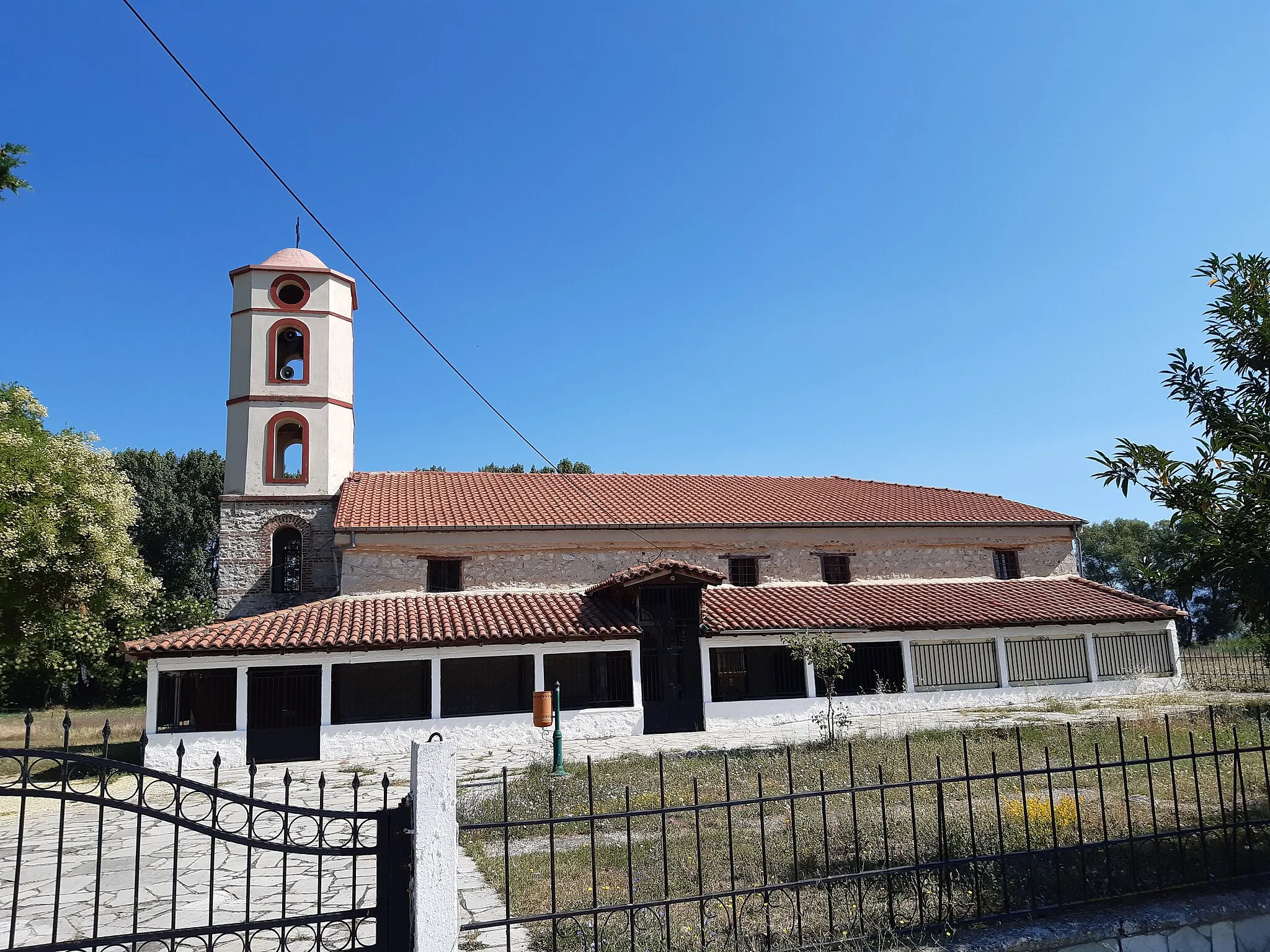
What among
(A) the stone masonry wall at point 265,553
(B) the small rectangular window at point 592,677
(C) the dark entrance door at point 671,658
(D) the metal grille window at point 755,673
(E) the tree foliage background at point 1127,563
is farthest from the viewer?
(E) the tree foliage background at point 1127,563

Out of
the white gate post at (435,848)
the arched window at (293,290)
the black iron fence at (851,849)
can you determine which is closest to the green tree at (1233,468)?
the black iron fence at (851,849)

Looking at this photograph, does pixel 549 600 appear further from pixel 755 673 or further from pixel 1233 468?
pixel 1233 468

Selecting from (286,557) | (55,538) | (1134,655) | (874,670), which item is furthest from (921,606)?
(55,538)

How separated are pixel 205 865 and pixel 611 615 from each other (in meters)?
12.3

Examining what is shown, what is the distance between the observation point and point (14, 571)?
19297mm

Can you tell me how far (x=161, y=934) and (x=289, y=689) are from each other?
14.7m

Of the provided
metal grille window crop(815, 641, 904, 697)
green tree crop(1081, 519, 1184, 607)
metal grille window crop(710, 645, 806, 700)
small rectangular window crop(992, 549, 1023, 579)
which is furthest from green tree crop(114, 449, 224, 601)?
green tree crop(1081, 519, 1184, 607)

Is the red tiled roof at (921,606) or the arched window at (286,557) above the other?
the arched window at (286,557)

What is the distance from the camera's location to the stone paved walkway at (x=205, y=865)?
6.82 m

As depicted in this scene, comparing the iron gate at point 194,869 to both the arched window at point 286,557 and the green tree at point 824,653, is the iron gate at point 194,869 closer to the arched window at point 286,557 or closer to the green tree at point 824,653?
the arched window at point 286,557

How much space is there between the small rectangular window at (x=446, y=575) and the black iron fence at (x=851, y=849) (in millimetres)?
10462

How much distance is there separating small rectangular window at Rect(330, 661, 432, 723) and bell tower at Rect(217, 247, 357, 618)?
5296mm

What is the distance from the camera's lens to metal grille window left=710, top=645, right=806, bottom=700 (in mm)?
20578

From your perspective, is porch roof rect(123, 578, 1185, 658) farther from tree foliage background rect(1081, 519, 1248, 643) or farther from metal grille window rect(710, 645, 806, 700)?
tree foliage background rect(1081, 519, 1248, 643)
